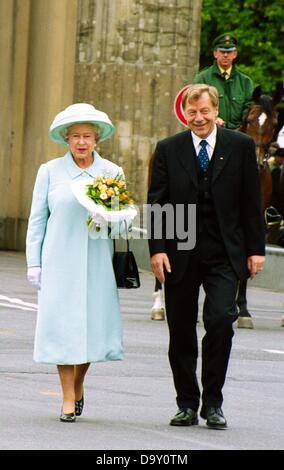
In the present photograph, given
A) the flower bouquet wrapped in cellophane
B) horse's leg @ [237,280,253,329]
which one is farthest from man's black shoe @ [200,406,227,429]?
horse's leg @ [237,280,253,329]

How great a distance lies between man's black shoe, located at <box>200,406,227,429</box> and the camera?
420 inches

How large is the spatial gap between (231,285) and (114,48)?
50.6 feet

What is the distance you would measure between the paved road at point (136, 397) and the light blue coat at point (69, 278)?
0.43m

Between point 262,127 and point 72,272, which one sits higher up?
point 262,127

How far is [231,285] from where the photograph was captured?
1077 cm

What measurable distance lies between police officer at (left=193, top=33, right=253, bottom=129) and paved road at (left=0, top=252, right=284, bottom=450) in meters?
2.00

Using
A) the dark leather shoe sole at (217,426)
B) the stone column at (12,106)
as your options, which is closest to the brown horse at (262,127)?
the dark leather shoe sole at (217,426)

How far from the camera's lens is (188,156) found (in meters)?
10.9

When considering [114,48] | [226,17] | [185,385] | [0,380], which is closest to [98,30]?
[114,48]

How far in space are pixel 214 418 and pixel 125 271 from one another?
0.98 meters

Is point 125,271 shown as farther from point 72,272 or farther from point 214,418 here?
point 214,418

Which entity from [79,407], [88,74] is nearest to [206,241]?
[79,407]

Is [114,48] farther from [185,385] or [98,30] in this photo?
[185,385]

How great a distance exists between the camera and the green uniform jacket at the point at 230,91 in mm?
18141
